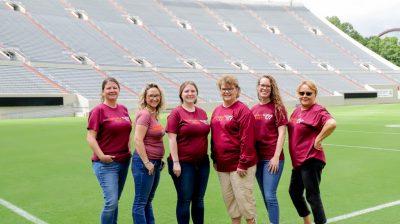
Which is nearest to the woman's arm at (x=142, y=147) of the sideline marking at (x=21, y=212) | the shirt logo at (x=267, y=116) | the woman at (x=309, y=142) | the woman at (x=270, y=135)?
the woman at (x=270, y=135)

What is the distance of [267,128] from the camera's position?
4930mm

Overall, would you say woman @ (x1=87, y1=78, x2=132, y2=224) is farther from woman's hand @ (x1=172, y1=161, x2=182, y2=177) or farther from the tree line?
the tree line

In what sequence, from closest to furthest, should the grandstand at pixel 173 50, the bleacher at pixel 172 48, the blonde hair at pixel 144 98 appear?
1. the blonde hair at pixel 144 98
2. the grandstand at pixel 173 50
3. the bleacher at pixel 172 48

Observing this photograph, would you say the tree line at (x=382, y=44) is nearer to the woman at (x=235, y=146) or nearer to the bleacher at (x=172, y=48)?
the bleacher at (x=172, y=48)

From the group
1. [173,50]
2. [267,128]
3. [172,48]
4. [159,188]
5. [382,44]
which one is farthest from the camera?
[382,44]

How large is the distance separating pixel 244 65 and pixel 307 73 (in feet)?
25.1

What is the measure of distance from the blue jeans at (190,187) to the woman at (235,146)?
0.21 m

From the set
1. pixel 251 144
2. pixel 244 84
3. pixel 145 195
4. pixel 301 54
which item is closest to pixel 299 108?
pixel 251 144

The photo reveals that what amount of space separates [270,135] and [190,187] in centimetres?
104

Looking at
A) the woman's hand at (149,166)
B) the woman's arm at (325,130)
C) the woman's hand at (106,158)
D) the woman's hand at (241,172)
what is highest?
the woman's arm at (325,130)

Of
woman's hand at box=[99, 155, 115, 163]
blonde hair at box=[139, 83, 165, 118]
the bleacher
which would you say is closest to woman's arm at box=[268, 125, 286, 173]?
blonde hair at box=[139, 83, 165, 118]

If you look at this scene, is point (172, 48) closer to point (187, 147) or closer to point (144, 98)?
point (144, 98)

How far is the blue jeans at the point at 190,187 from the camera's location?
4.87 m

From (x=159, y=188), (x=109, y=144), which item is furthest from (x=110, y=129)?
(x=159, y=188)
